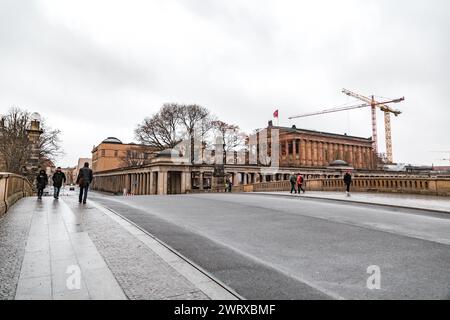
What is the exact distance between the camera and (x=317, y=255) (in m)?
5.20

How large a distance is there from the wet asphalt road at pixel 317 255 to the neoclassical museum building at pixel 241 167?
34.3 metres

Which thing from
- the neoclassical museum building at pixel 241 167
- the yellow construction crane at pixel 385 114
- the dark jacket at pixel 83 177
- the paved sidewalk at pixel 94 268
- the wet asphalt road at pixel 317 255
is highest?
the yellow construction crane at pixel 385 114

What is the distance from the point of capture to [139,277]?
3676 mm

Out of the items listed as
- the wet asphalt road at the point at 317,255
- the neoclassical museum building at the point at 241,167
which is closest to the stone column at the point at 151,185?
the neoclassical museum building at the point at 241,167

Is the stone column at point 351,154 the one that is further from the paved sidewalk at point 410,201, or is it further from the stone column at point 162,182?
the paved sidewalk at point 410,201

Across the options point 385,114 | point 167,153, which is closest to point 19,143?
point 167,153

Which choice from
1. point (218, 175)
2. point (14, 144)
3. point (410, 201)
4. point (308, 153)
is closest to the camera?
point (410, 201)

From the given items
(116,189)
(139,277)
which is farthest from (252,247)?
(116,189)

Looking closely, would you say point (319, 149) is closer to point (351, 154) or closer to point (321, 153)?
point (321, 153)

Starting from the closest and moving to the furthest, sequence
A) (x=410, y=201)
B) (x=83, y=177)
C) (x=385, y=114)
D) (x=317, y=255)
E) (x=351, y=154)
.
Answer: (x=317, y=255) → (x=83, y=177) → (x=410, y=201) → (x=351, y=154) → (x=385, y=114)

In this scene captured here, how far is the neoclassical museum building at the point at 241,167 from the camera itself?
44.3 m

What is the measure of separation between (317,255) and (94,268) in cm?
359
